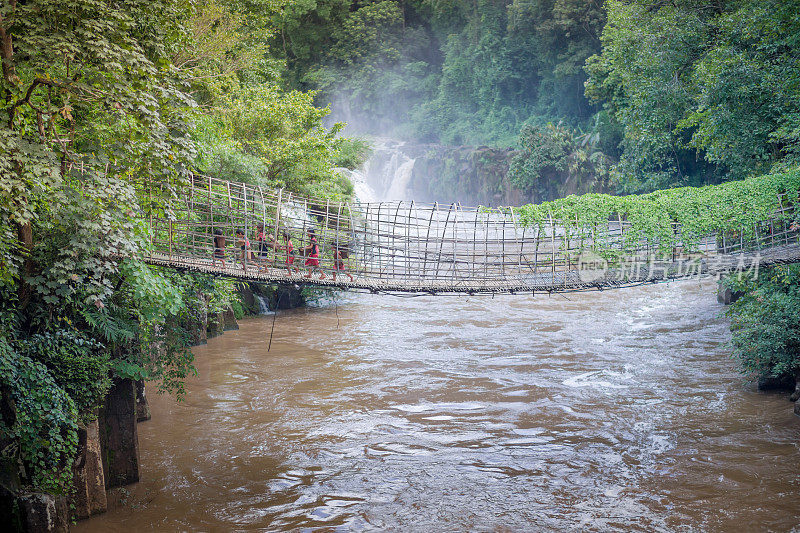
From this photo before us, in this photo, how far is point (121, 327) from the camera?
7801 mm

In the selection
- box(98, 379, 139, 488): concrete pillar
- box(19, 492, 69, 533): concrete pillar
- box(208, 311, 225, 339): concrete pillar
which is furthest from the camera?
box(208, 311, 225, 339): concrete pillar

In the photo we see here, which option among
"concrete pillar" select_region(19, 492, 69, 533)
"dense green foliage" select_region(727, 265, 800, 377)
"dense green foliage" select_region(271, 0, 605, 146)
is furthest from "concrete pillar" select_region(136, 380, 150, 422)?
"dense green foliage" select_region(271, 0, 605, 146)

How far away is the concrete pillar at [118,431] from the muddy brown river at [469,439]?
316 millimetres

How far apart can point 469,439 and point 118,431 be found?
17.3ft

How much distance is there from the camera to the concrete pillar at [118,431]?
8.08m

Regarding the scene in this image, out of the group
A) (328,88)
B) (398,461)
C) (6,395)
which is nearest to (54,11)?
(6,395)

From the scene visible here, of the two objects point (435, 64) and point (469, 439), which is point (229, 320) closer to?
point (469, 439)

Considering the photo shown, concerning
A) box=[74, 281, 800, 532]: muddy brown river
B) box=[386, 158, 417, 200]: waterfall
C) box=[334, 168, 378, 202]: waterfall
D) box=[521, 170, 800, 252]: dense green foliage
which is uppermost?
box=[386, 158, 417, 200]: waterfall

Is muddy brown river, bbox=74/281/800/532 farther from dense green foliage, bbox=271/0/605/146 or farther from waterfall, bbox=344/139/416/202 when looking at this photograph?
dense green foliage, bbox=271/0/605/146

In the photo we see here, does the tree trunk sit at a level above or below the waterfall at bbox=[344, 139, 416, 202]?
below

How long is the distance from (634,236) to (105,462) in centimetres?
1029

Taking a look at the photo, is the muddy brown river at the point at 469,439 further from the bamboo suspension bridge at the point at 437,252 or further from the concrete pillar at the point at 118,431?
the bamboo suspension bridge at the point at 437,252

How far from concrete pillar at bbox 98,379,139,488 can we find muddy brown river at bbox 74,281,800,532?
0.32m

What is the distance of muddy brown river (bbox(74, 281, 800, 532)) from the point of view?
7.74m
